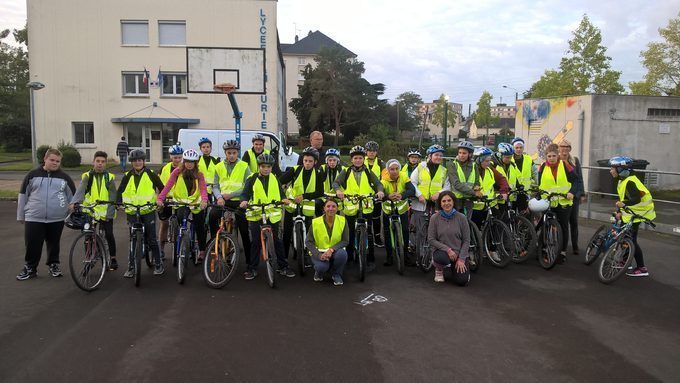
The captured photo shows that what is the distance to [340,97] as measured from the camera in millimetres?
54969

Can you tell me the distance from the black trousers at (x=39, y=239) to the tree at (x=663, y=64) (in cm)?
3714

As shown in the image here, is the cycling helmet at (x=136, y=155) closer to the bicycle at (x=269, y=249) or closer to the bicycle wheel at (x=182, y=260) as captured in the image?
the bicycle wheel at (x=182, y=260)

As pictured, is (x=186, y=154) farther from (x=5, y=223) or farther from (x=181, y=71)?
(x=181, y=71)

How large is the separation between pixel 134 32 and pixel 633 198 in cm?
3103

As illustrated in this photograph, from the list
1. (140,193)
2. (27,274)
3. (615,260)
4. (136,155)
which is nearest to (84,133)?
(27,274)

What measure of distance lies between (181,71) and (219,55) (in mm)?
14635

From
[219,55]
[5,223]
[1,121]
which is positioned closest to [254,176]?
[5,223]

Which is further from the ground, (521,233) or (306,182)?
(306,182)

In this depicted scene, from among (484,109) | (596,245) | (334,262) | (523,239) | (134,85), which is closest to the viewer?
(334,262)

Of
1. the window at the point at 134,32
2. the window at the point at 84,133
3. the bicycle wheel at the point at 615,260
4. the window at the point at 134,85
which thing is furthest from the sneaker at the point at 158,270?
the window at the point at 84,133

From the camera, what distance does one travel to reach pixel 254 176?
6.75 meters

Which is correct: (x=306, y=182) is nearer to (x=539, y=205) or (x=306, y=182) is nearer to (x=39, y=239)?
(x=539, y=205)

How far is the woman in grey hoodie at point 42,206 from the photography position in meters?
6.68

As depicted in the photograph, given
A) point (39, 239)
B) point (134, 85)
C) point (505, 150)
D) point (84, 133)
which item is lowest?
point (39, 239)
